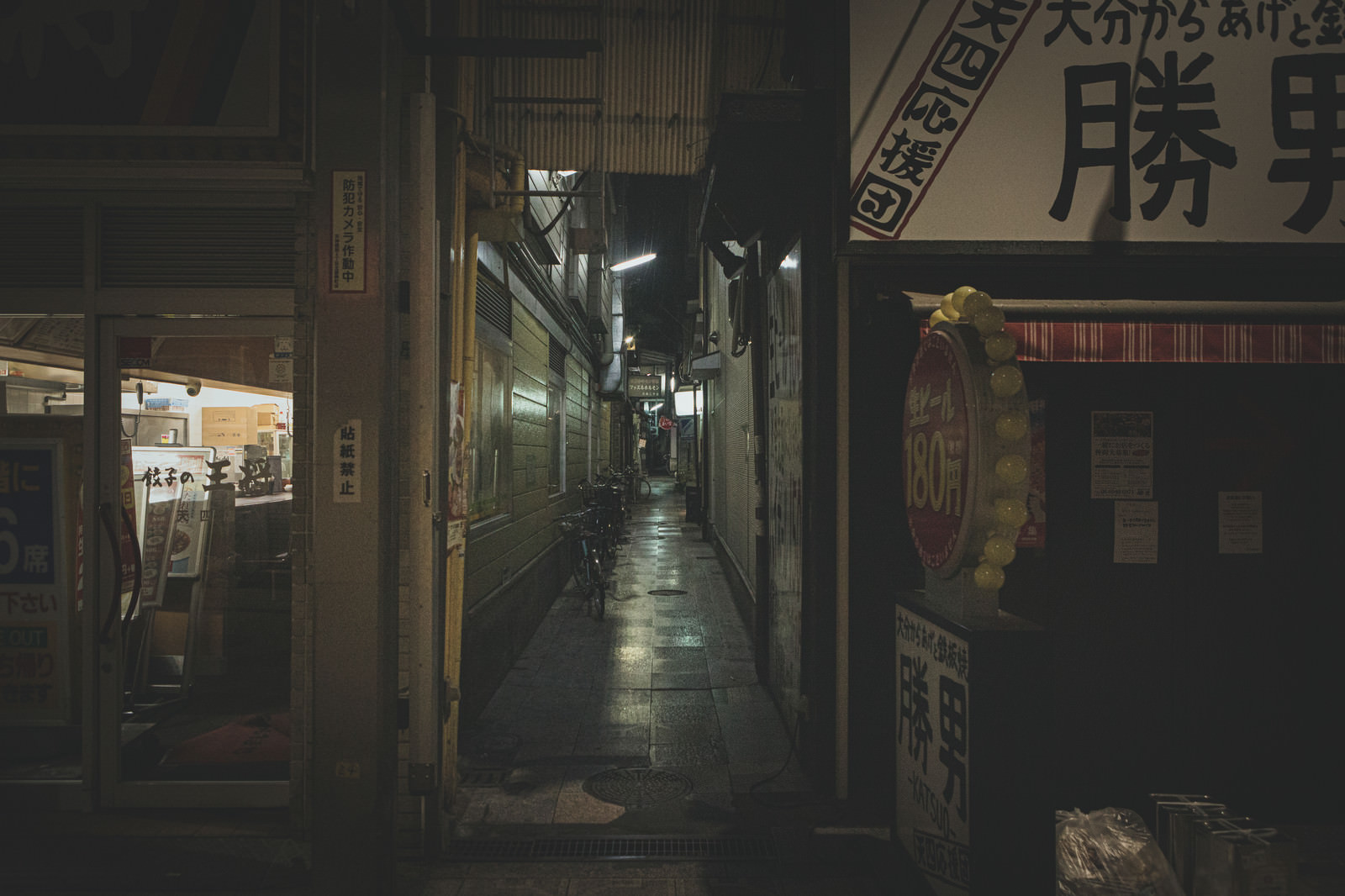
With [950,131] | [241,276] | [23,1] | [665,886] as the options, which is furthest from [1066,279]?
[23,1]

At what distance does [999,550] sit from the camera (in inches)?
123

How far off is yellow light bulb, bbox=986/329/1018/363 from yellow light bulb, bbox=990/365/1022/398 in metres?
0.06

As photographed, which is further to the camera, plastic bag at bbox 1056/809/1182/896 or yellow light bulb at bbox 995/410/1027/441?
plastic bag at bbox 1056/809/1182/896

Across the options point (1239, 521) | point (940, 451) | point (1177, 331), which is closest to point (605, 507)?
point (1239, 521)

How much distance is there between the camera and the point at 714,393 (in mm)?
15898

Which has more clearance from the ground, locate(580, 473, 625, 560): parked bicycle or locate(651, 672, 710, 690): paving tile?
locate(580, 473, 625, 560): parked bicycle

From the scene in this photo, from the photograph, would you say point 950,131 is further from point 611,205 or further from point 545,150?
point 611,205

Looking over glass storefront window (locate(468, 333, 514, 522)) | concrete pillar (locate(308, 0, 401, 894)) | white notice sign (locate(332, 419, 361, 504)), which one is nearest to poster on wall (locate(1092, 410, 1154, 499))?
concrete pillar (locate(308, 0, 401, 894))

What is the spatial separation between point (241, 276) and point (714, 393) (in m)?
11.7

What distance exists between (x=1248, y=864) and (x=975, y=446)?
255 cm

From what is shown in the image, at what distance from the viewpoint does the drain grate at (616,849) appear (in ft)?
14.5

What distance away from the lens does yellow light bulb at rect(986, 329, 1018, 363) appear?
317 cm

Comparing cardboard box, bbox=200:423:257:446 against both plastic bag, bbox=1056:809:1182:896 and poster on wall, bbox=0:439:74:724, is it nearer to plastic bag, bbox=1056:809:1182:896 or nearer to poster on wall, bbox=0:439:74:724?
poster on wall, bbox=0:439:74:724

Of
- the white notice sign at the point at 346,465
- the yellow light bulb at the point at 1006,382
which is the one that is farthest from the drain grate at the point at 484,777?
the yellow light bulb at the point at 1006,382
